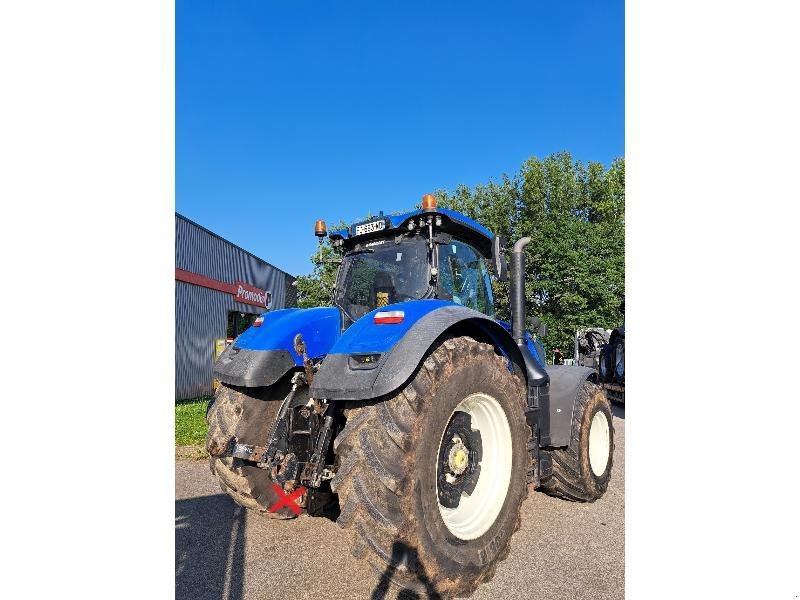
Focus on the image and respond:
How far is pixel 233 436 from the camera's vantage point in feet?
11.5

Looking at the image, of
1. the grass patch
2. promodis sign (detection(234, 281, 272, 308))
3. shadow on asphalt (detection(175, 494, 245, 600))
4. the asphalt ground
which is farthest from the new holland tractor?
promodis sign (detection(234, 281, 272, 308))

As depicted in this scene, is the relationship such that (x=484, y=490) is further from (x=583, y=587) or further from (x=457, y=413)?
(x=583, y=587)

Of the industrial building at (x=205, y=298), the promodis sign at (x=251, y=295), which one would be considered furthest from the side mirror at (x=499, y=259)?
the promodis sign at (x=251, y=295)

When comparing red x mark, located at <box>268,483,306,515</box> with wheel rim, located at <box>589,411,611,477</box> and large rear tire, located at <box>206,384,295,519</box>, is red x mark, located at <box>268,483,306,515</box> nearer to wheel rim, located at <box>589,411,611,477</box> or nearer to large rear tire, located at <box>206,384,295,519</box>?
large rear tire, located at <box>206,384,295,519</box>

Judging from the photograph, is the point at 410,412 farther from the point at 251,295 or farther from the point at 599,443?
the point at 251,295

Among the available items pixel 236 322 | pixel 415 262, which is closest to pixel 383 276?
pixel 415 262

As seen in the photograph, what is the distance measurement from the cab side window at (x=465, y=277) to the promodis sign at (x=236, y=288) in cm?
1076

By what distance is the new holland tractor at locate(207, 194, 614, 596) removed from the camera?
2.54 meters

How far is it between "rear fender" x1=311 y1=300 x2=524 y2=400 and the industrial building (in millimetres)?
11038

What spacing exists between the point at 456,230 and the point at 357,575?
8.53 feet

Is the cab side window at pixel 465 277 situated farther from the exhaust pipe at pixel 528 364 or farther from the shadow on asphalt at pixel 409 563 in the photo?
the shadow on asphalt at pixel 409 563

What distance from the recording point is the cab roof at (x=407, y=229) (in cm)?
372

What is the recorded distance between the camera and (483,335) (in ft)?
11.6

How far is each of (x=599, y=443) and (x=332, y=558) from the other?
301 centimetres
